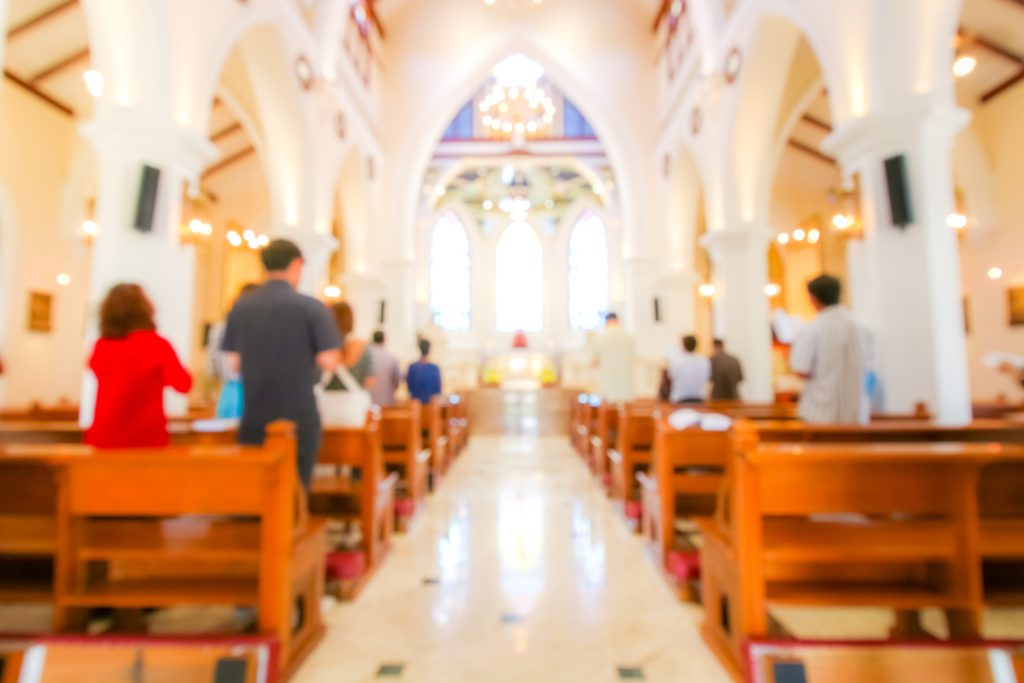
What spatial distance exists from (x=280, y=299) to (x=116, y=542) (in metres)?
1.09

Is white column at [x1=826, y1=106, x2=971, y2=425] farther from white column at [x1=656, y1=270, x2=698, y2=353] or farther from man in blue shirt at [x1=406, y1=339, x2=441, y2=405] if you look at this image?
white column at [x1=656, y1=270, x2=698, y2=353]

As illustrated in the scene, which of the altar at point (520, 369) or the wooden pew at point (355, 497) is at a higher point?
the altar at point (520, 369)

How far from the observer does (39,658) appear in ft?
5.43

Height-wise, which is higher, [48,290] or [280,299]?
[48,290]

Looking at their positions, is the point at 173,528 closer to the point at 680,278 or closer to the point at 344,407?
the point at 344,407

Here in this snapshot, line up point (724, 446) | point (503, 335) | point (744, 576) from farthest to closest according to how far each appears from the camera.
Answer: point (503, 335) < point (724, 446) < point (744, 576)

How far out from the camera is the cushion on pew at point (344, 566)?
2902 millimetres

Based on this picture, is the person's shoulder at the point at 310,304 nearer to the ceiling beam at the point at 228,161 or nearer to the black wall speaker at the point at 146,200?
the black wall speaker at the point at 146,200

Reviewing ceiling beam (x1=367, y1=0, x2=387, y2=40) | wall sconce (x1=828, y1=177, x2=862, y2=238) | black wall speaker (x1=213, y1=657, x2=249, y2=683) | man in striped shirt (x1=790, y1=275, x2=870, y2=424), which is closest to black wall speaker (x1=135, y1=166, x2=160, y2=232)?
black wall speaker (x1=213, y1=657, x2=249, y2=683)

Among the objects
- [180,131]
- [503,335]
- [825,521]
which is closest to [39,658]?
[825,521]

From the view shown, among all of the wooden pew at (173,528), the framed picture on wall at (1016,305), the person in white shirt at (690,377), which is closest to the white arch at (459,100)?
the framed picture on wall at (1016,305)

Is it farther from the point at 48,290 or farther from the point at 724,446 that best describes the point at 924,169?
the point at 48,290

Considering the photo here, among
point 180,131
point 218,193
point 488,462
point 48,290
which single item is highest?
point 218,193

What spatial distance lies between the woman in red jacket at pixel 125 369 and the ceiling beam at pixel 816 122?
12.4 meters
